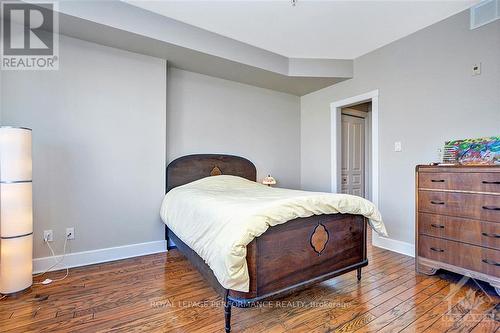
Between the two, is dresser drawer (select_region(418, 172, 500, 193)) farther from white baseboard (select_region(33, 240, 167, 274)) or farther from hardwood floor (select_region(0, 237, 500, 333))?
white baseboard (select_region(33, 240, 167, 274))

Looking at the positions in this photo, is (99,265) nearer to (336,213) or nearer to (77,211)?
(77,211)

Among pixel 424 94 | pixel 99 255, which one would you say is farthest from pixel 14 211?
pixel 424 94

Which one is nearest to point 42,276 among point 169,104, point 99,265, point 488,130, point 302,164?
point 99,265

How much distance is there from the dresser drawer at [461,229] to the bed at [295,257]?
0.69 meters

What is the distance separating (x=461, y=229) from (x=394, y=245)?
107 centimetres

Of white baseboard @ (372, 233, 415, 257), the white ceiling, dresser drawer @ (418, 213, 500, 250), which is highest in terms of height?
→ the white ceiling

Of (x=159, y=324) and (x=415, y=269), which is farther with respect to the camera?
(x=415, y=269)

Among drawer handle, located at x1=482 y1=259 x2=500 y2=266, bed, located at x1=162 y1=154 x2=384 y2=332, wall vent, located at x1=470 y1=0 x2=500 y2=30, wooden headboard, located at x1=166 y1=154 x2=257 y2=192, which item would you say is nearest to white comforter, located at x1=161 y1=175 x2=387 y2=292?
bed, located at x1=162 y1=154 x2=384 y2=332

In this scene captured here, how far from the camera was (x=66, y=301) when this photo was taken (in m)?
1.90

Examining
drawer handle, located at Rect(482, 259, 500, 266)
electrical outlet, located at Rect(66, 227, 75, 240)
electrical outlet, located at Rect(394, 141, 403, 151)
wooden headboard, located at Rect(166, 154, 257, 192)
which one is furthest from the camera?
wooden headboard, located at Rect(166, 154, 257, 192)

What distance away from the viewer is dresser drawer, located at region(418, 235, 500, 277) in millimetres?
1944

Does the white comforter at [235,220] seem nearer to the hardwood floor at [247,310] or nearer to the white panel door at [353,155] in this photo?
the hardwood floor at [247,310]

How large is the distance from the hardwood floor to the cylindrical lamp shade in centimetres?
17

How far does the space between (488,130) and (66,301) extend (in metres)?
3.86
